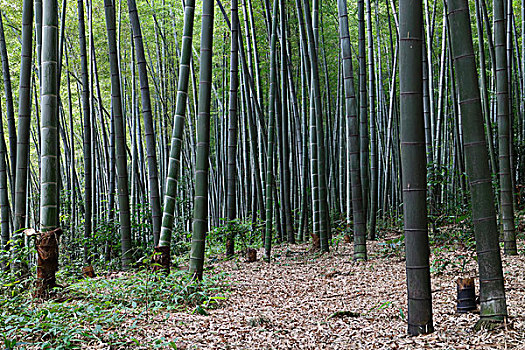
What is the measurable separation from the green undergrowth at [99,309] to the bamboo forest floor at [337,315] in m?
0.12

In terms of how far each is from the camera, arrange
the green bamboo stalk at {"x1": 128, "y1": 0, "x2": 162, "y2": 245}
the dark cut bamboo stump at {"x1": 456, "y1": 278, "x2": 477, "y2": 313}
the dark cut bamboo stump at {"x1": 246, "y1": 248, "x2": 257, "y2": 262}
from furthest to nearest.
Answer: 1. the dark cut bamboo stump at {"x1": 246, "y1": 248, "x2": 257, "y2": 262}
2. the green bamboo stalk at {"x1": 128, "y1": 0, "x2": 162, "y2": 245}
3. the dark cut bamboo stump at {"x1": 456, "y1": 278, "x2": 477, "y2": 313}

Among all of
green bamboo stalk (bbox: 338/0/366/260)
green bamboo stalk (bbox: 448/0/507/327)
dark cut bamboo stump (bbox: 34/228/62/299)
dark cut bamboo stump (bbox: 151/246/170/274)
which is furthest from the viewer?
green bamboo stalk (bbox: 338/0/366/260)

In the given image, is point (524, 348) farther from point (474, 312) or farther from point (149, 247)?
point (149, 247)

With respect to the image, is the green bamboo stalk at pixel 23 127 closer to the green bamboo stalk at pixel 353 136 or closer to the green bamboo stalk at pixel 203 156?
the green bamboo stalk at pixel 203 156

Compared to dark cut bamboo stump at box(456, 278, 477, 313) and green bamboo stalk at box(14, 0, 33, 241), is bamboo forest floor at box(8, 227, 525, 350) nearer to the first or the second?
dark cut bamboo stump at box(456, 278, 477, 313)

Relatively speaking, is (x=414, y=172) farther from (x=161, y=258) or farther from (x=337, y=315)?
(x=161, y=258)

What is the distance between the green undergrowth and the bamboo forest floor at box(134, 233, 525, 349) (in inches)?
4.7

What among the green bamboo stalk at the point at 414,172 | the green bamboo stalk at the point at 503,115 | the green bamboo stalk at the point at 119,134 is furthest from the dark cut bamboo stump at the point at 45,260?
the green bamboo stalk at the point at 503,115

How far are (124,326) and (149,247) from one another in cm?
297

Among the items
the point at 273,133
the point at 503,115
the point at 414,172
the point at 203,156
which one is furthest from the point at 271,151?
the point at 414,172

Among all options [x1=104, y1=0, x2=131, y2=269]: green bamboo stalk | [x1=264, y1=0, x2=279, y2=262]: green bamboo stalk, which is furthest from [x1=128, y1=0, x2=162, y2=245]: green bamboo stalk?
[x1=264, y1=0, x2=279, y2=262]: green bamboo stalk

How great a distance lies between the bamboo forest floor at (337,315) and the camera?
7.29ft

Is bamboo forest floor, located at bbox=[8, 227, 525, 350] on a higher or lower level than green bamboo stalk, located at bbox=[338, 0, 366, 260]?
lower

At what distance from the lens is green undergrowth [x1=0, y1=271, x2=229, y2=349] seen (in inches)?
86.4
